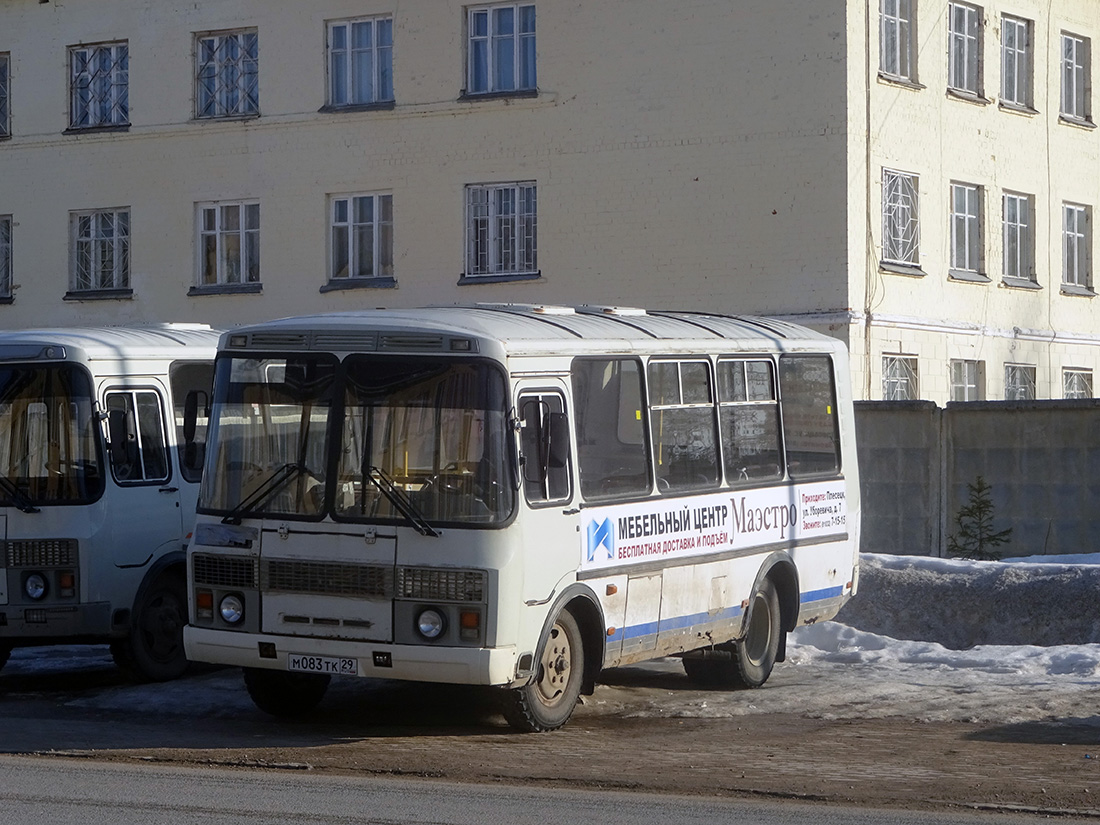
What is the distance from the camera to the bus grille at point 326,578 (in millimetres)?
10812

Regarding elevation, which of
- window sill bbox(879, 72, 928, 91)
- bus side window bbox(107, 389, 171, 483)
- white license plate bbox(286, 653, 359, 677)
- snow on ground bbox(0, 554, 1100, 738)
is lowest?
snow on ground bbox(0, 554, 1100, 738)

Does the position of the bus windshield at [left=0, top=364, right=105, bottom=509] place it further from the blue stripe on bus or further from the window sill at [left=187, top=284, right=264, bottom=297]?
the window sill at [left=187, top=284, right=264, bottom=297]

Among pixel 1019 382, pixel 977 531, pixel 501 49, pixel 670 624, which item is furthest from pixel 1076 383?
pixel 670 624

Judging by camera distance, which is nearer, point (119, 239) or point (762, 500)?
point (762, 500)

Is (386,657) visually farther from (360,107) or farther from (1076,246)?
(1076,246)

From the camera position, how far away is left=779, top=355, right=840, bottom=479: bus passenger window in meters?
14.1

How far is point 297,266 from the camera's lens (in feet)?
99.2

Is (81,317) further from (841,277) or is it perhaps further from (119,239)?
(841,277)

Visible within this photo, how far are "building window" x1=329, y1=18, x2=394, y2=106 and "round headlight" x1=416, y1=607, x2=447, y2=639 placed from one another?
1984 centimetres

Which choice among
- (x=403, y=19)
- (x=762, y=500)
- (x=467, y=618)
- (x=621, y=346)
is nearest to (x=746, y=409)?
(x=762, y=500)

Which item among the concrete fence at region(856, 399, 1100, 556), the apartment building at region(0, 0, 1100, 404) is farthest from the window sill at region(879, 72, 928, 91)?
the concrete fence at region(856, 399, 1100, 556)

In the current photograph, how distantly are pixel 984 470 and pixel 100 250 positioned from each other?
1758cm

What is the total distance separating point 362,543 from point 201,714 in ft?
7.35

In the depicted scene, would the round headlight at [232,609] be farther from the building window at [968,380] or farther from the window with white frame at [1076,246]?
the window with white frame at [1076,246]
